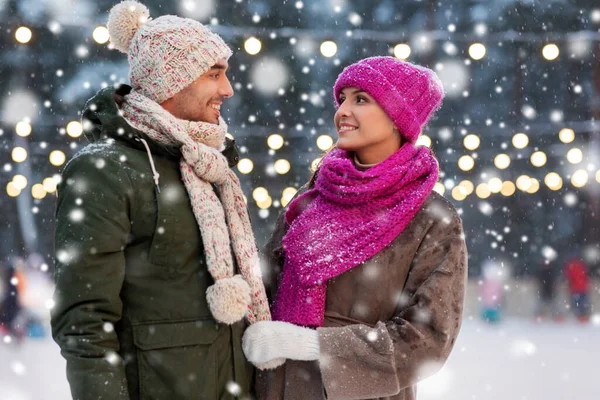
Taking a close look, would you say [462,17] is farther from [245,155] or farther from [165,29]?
[165,29]

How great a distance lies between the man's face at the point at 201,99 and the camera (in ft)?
8.66

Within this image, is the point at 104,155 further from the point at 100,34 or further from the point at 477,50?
the point at 477,50

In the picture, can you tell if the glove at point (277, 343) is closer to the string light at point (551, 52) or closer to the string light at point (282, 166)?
the string light at point (282, 166)

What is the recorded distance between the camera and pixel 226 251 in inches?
98.8

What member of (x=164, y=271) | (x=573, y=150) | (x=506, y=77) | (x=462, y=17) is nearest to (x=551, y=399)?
(x=573, y=150)

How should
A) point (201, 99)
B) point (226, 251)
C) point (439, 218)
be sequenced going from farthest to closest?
1. point (439, 218)
2. point (201, 99)
3. point (226, 251)

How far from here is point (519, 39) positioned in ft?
22.7

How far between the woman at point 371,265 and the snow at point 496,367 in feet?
13.4

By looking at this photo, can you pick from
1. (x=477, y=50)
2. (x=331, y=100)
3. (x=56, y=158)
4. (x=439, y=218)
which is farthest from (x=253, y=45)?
(x=439, y=218)

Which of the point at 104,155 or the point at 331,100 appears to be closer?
the point at 104,155

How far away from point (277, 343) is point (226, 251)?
348 mm

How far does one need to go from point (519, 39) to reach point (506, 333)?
489 centimetres

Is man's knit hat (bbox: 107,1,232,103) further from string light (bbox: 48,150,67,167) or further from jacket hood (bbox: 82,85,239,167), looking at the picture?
string light (bbox: 48,150,67,167)

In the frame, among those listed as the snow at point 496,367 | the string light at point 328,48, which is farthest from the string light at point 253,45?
the snow at point 496,367
